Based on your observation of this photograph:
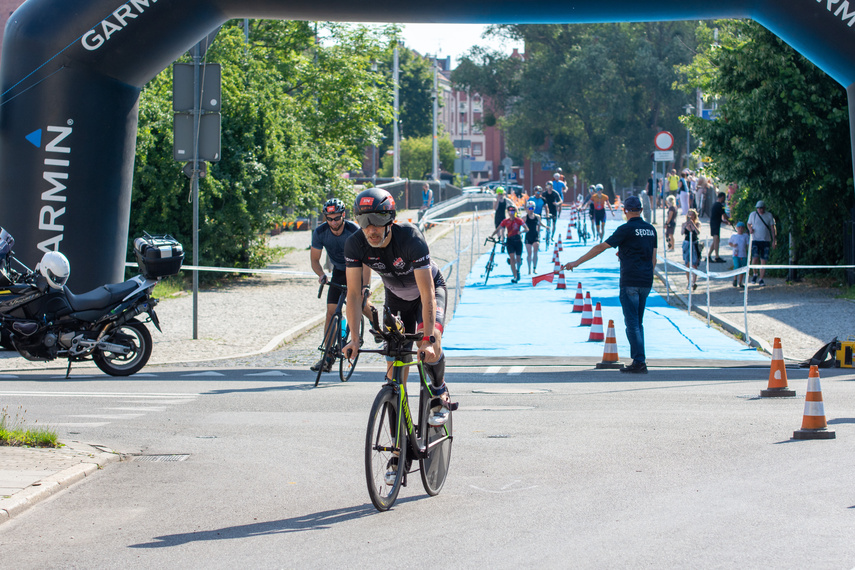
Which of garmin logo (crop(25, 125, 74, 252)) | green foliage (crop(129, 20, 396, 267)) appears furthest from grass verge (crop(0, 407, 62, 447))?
green foliage (crop(129, 20, 396, 267))

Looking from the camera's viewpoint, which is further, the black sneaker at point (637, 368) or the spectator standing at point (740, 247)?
the spectator standing at point (740, 247)

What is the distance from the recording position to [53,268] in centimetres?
1130

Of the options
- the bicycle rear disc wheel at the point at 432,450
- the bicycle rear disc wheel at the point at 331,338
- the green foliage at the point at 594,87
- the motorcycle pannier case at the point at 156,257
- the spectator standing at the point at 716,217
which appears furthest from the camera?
the green foliage at the point at 594,87

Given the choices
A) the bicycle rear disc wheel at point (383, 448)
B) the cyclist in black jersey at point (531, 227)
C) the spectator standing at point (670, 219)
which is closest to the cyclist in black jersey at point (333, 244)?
the bicycle rear disc wheel at point (383, 448)

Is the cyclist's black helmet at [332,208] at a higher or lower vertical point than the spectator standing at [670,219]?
lower

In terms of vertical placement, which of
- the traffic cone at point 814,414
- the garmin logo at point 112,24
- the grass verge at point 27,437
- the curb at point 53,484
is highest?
the garmin logo at point 112,24

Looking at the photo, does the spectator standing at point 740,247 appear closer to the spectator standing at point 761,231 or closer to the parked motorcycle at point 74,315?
the spectator standing at point 761,231

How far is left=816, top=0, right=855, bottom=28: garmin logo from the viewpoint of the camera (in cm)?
1287

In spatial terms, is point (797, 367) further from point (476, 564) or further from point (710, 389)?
point (476, 564)

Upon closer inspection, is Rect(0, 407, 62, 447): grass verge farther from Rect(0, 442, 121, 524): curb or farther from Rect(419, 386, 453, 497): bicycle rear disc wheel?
Rect(419, 386, 453, 497): bicycle rear disc wheel

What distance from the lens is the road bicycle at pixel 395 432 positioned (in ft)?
19.4

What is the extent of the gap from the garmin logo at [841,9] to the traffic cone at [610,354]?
4491mm

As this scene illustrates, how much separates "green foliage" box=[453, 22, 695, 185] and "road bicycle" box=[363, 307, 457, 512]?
190 ft

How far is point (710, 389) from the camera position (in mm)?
11125
